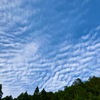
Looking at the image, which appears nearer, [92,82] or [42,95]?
[42,95]

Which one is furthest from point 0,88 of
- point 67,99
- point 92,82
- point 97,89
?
point 92,82

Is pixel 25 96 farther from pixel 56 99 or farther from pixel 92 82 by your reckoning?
pixel 92 82


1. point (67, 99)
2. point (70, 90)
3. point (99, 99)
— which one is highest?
point (70, 90)

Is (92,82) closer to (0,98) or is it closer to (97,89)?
(97,89)

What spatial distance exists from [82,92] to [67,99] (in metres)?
9.94

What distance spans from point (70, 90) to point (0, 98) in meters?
51.2

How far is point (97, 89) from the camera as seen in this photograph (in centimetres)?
14175

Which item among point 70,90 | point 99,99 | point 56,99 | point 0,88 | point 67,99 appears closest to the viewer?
point 99,99

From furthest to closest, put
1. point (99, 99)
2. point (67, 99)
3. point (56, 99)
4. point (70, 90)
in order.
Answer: point (70, 90), point (56, 99), point (67, 99), point (99, 99)

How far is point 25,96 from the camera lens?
126 metres

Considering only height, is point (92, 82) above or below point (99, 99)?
above

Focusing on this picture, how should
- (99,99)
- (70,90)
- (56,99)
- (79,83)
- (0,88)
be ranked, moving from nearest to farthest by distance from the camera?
1. (99,99)
2. (0,88)
3. (56,99)
4. (70,90)
5. (79,83)

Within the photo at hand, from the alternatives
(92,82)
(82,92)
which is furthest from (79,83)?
(82,92)

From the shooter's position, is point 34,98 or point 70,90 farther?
point 70,90
